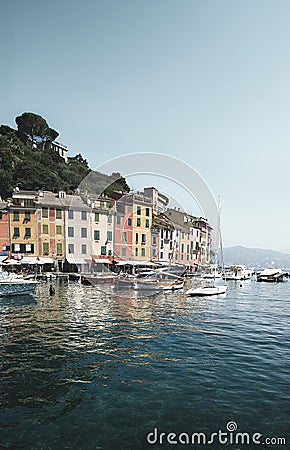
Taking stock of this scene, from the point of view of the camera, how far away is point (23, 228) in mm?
50344

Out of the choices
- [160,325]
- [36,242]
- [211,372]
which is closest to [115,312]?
[160,325]

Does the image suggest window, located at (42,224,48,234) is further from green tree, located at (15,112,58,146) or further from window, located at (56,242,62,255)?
green tree, located at (15,112,58,146)

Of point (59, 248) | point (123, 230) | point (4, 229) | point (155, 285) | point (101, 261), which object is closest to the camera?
point (155, 285)

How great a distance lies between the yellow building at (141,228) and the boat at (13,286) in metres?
26.5

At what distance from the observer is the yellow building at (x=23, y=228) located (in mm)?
50056

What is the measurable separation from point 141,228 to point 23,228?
22.1 metres

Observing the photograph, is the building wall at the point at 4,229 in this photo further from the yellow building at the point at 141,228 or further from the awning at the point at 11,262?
the yellow building at the point at 141,228

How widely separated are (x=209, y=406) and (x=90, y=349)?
22.9ft

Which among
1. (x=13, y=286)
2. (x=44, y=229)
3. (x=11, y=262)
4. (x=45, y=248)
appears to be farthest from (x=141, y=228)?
(x=13, y=286)

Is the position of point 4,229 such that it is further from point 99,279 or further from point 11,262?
point 99,279

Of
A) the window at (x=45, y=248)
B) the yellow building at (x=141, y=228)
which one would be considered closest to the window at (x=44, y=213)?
the window at (x=45, y=248)

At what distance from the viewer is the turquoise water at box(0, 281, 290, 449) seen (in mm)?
7641

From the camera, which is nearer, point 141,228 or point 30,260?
point 30,260

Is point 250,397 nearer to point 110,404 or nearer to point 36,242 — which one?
point 110,404
